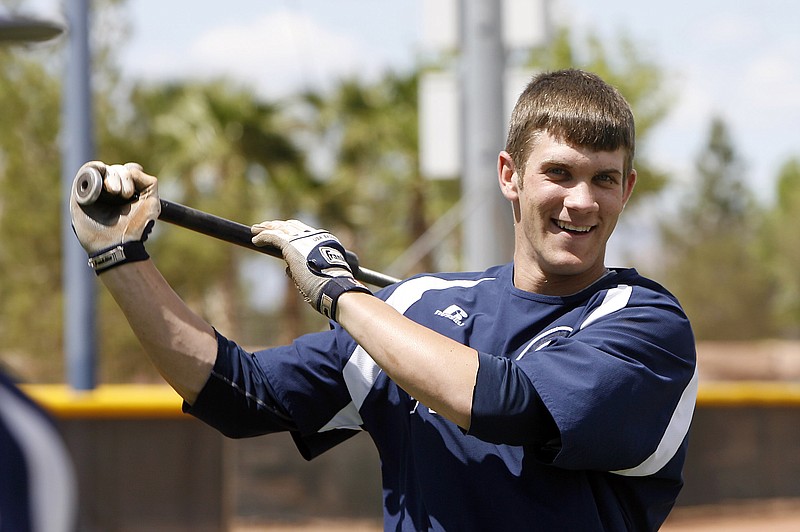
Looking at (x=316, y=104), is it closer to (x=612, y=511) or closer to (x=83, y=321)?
(x=83, y=321)

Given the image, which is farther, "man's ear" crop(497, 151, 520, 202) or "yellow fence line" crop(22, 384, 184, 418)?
"yellow fence line" crop(22, 384, 184, 418)

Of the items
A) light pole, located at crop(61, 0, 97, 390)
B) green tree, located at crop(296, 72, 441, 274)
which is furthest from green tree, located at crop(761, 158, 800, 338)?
light pole, located at crop(61, 0, 97, 390)

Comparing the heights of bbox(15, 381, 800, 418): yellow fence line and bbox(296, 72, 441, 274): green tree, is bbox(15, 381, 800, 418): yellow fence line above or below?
below

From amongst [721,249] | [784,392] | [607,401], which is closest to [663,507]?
[607,401]

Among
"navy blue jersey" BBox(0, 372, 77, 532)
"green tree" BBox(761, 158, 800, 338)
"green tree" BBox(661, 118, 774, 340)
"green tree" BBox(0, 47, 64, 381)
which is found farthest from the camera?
"green tree" BBox(761, 158, 800, 338)

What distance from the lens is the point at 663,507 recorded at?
2584 mm

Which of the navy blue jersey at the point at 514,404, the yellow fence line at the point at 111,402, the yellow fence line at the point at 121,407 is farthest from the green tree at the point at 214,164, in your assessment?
the navy blue jersey at the point at 514,404

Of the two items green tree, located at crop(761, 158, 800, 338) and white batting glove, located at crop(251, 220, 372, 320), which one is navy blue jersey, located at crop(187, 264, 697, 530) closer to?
white batting glove, located at crop(251, 220, 372, 320)

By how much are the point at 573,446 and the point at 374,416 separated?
0.58 metres

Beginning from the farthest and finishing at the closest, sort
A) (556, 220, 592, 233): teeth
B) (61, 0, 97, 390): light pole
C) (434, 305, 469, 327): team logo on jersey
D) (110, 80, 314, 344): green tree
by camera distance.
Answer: (110, 80, 314, 344): green tree → (61, 0, 97, 390): light pole → (434, 305, 469, 327): team logo on jersey → (556, 220, 592, 233): teeth

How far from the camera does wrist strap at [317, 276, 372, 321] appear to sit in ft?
7.97

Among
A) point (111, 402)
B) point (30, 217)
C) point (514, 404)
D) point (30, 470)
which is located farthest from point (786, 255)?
point (30, 470)

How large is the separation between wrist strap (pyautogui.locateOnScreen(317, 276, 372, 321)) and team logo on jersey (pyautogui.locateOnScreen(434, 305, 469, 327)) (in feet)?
0.90

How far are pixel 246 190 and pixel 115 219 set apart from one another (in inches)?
836
